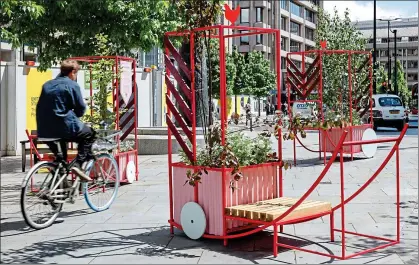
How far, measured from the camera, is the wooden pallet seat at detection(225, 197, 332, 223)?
5.73 metres

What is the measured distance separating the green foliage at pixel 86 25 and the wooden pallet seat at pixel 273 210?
7527mm

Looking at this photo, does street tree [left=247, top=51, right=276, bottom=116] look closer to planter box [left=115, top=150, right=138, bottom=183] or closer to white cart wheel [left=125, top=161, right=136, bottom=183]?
white cart wheel [left=125, top=161, right=136, bottom=183]

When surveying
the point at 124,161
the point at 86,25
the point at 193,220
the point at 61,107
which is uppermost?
the point at 86,25

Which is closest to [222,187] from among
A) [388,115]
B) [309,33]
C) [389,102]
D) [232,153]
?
[232,153]

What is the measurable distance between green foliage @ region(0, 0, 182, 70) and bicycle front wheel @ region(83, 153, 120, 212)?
5.17 m

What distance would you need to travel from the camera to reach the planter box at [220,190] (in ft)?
→ 19.9

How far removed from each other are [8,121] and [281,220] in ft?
45.4

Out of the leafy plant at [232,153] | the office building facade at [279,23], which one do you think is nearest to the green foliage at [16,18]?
the leafy plant at [232,153]

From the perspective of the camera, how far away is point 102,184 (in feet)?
25.7

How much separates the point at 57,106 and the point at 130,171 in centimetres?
706

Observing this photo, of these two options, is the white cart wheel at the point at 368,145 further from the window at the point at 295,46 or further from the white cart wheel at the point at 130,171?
the window at the point at 295,46

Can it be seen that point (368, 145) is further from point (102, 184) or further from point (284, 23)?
point (284, 23)

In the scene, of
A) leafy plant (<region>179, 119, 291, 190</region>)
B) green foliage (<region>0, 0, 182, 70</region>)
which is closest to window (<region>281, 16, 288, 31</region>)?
green foliage (<region>0, 0, 182, 70</region>)

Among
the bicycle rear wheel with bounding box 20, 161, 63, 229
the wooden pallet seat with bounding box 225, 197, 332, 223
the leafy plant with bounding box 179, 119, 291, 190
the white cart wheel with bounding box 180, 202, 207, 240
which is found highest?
the leafy plant with bounding box 179, 119, 291, 190
